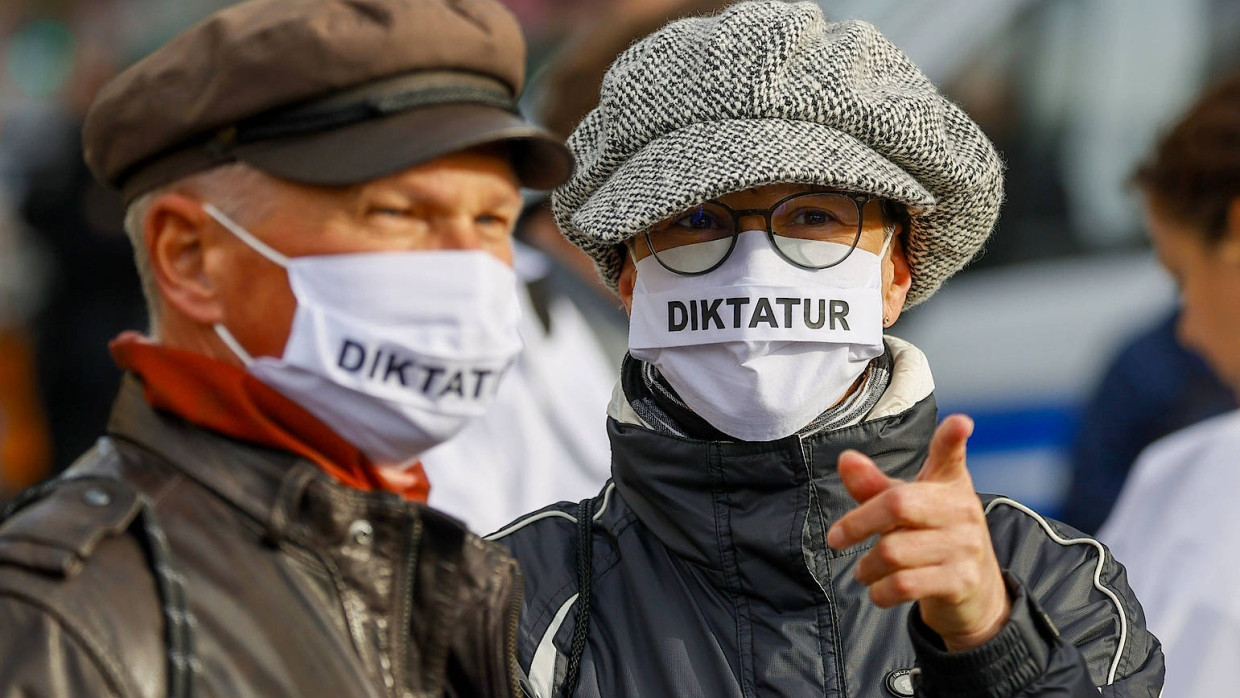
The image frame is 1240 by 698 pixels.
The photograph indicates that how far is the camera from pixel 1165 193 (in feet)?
13.7

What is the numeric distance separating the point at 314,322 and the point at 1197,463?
89.3 inches

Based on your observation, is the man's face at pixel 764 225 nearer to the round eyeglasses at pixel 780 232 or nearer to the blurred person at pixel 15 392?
the round eyeglasses at pixel 780 232

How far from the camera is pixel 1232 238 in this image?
158 inches

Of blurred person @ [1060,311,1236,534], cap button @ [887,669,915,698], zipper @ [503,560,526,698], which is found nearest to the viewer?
zipper @ [503,560,526,698]

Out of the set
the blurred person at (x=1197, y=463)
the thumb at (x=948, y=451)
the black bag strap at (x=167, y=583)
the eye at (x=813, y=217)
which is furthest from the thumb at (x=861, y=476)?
the blurred person at (x=1197, y=463)

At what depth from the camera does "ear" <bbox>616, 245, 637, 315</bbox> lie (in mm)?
2678

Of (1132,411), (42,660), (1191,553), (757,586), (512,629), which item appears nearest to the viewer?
(42,660)

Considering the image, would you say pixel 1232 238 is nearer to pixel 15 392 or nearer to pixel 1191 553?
pixel 1191 553

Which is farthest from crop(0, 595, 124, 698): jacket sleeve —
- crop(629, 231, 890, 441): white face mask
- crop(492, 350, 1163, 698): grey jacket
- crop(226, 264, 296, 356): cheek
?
crop(629, 231, 890, 441): white face mask

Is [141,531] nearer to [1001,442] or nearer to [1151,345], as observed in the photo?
[1151,345]

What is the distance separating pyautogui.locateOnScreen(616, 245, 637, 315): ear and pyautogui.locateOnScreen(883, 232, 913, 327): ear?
1.40 feet

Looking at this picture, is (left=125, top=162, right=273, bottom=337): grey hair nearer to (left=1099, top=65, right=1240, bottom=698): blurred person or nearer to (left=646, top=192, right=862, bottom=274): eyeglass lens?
(left=646, top=192, right=862, bottom=274): eyeglass lens

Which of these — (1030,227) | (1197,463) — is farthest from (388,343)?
(1030,227)

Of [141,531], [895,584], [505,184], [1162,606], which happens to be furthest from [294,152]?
[1162,606]
